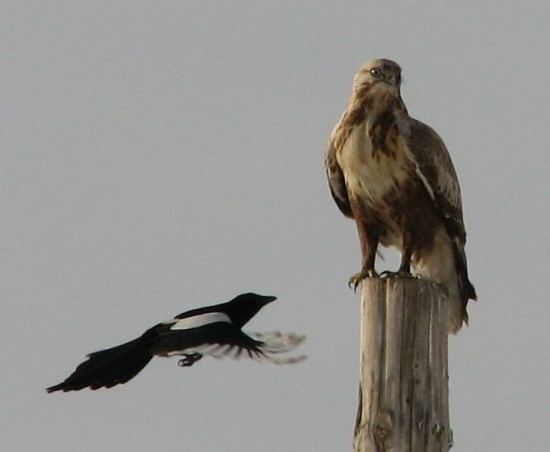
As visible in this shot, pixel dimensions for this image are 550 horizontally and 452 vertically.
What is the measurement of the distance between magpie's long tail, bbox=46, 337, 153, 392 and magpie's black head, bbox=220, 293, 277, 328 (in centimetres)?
93

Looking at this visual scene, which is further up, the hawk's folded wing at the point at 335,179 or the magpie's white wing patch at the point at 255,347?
the hawk's folded wing at the point at 335,179

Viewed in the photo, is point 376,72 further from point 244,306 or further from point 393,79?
point 244,306

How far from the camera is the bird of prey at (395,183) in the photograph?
319 inches

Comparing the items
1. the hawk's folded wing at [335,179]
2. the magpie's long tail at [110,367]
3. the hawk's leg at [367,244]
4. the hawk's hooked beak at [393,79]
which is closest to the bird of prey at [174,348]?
the magpie's long tail at [110,367]

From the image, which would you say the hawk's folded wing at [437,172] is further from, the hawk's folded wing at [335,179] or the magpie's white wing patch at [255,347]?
the magpie's white wing patch at [255,347]

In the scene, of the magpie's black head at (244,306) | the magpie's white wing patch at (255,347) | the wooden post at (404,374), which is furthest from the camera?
the magpie's black head at (244,306)

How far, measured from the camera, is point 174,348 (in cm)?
692

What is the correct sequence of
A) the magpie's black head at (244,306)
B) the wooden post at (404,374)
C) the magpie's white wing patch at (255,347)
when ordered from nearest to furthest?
the wooden post at (404,374)
the magpie's white wing patch at (255,347)
the magpie's black head at (244,306)

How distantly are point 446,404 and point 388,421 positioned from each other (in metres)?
0.27

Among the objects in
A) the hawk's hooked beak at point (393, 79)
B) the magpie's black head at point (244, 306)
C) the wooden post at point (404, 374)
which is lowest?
the wooden post at point (404, 374)

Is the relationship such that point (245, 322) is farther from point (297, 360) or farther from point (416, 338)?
point (416, 338)

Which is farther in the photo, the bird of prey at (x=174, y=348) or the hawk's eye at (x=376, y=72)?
the hawk's eye at (x=376, y=72)

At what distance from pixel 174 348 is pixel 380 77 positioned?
2.31m

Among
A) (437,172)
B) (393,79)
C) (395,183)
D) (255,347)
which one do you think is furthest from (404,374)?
(393,79)
